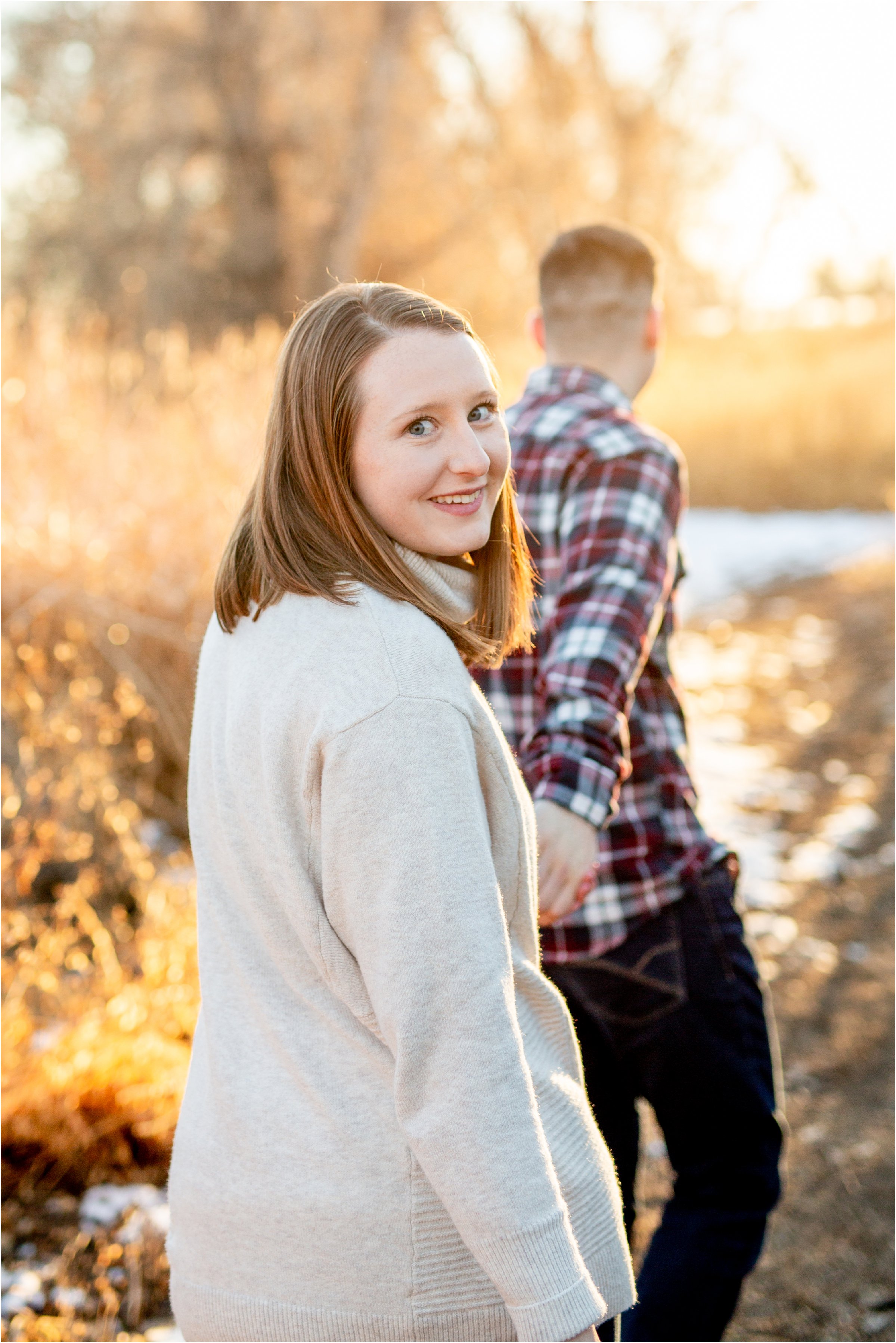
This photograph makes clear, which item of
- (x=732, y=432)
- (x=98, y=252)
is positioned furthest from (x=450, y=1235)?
(x=98, y=252)

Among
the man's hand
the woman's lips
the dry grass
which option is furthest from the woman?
the dry grass

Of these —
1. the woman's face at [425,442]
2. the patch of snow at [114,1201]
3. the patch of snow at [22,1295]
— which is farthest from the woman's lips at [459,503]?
the patch of snow at [114,1201]

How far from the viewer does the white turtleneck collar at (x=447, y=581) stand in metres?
1.11

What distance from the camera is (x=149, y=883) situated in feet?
11.3

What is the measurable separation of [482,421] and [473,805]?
16.0 inches

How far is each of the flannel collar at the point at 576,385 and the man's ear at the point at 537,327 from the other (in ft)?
0.34

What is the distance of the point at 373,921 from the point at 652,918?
33.9 inches


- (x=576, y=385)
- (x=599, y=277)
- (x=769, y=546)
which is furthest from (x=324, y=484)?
(x=769, y=546)

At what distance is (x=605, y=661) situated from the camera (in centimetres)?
159

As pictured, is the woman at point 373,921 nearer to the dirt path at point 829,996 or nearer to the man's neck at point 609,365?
the man's neck at point 609,365

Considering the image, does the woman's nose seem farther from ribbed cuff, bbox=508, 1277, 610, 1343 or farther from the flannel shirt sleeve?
ribbed cuff, bbox=508, 1277, 610, 1343

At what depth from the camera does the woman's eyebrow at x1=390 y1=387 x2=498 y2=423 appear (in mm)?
1070

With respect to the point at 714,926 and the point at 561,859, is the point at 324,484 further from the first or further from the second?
the point at 714,926

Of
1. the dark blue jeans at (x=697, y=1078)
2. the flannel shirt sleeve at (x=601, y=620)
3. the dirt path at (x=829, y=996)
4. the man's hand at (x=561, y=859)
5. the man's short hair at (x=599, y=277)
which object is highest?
the man's short hair at (x=599, y=277)
